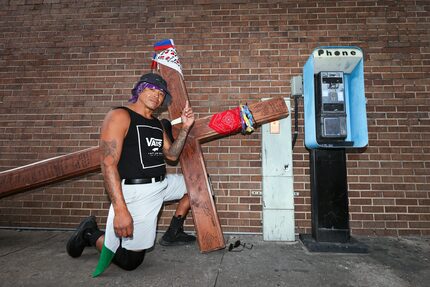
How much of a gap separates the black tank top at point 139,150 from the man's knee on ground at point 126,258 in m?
0.69

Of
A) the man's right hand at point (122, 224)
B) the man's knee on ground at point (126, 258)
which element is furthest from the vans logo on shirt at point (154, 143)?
the man's knee on ground at point (126, 258)

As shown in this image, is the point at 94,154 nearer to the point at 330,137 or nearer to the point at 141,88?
the point at 141,88

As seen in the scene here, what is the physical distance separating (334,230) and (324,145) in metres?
1.02

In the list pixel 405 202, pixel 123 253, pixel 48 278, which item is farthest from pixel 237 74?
pixel 48 278

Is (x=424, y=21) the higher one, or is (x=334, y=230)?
(x=424, y=21)

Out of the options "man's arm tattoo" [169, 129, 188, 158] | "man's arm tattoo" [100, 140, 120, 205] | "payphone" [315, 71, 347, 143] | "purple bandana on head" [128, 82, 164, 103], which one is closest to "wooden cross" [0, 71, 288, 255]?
"man's arm tattoo" [169, 129, 188, 158]

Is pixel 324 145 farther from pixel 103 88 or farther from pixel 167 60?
pixel 103 88

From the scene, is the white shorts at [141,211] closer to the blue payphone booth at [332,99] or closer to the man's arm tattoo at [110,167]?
the man's arm tattoo at [110,167]

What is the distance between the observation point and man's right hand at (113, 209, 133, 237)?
1.87 m

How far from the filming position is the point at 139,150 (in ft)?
7.13

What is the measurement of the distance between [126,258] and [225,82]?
2.51 meters

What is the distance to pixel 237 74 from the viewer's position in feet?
11.1

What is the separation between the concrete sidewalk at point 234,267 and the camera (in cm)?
204

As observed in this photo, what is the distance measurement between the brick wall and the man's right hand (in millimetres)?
1386
